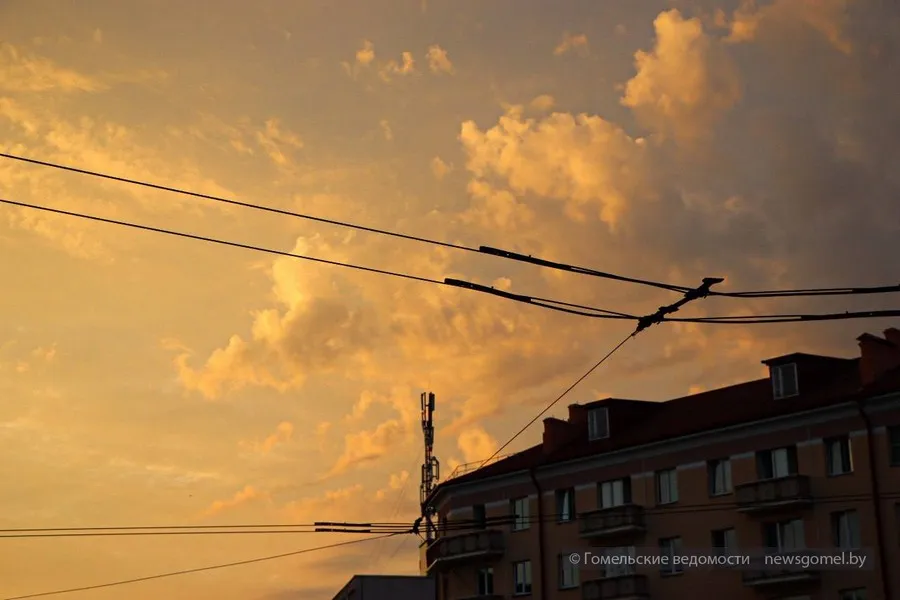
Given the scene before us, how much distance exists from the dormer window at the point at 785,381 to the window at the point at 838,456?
4.12 meters

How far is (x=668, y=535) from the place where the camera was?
5716cm

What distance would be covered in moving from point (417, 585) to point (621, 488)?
31.8 m

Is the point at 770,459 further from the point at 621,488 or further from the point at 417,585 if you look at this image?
the point at 417,585

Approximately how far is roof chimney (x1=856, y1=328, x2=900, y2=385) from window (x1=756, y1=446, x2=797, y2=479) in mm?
4650

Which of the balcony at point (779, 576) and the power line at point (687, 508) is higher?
the power line at point (687, 508)

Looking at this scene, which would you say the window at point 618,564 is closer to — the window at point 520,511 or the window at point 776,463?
the window at point 520,511

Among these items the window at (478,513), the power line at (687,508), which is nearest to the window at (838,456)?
the power line at (687,508)

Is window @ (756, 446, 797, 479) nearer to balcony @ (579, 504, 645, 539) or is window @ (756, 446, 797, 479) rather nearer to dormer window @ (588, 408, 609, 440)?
balcony @ (579, 504, 645, 539)

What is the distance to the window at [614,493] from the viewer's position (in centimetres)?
5997

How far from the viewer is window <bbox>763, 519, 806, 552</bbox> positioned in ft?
170

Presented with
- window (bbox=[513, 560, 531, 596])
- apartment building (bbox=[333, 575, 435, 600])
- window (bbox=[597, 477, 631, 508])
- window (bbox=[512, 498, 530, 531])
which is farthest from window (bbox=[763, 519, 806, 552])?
apartment building (bbox=[333, 575, 435, 600])

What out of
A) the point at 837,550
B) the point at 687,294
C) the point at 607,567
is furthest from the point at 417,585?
the point at 687,294

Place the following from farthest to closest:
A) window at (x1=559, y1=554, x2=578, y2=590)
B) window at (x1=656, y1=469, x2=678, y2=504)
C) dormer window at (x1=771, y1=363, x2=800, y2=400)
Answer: window at (x1=559, y1=554, x2=578, y2=590), window at (x1=656, y1=469, x2=678, y2=504), dormer window at (x1=771, y1=363, x2=800, y2=400)

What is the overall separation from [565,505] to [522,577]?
187 inches
